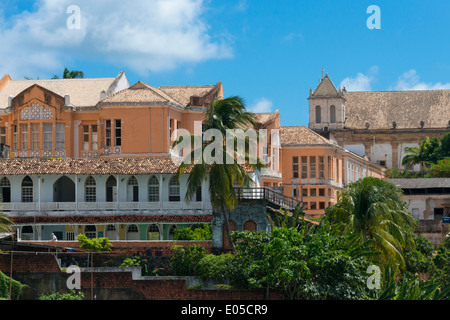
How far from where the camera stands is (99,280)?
49938 mm

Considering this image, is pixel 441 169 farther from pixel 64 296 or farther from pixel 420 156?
pixel 64 296

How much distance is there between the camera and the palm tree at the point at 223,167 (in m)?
52.7

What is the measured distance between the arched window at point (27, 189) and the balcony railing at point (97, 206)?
58.5 inches

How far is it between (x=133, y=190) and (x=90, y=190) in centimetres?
279

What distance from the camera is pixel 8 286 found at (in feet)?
158

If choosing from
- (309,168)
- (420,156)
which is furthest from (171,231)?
(420,156)

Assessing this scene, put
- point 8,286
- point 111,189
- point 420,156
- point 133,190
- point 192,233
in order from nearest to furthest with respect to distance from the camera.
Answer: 1. point 8,286
2. point 192,233
3. point 133,190
4. point 111,189
5. point 420,156

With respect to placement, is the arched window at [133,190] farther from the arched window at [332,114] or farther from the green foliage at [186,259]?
the arched window at [332,114]

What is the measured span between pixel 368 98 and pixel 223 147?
8285 cm

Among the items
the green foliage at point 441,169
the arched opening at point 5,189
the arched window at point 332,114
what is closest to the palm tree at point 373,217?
the arched opening at point 5,189

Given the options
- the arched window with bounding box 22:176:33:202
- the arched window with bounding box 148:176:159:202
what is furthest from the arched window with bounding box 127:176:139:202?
the arched window with bounding box 22:176:33:202

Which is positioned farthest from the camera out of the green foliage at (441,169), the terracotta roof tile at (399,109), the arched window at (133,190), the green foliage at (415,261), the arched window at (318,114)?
the arched window at (318,114)

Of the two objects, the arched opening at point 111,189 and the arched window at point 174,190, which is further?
the arched opening at point 111,189
